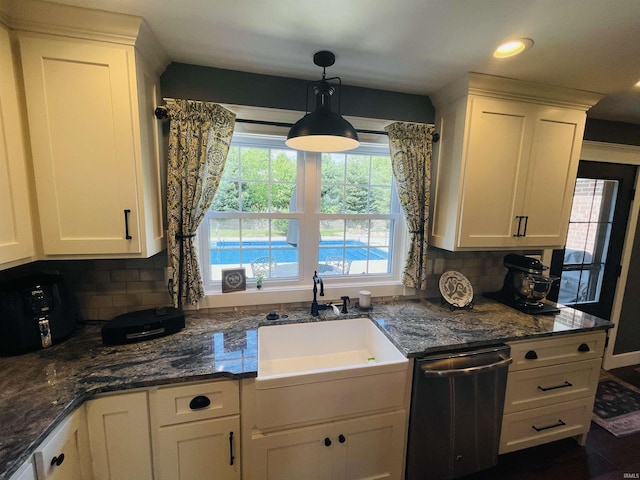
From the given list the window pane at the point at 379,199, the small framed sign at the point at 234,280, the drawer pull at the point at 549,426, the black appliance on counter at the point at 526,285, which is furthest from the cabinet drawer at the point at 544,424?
the small framed sign at the point at 234,280

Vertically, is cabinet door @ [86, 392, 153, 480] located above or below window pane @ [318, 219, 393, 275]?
below

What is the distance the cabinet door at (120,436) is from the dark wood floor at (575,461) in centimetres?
184

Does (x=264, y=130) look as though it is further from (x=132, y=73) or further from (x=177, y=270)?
(x=177, y=270)

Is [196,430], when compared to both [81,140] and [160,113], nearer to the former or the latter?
[81,140]

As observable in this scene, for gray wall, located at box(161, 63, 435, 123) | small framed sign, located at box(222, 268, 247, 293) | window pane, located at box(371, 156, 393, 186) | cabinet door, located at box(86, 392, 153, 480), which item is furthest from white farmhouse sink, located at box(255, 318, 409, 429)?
gray wall, located at box(161, 63, 435, 123)

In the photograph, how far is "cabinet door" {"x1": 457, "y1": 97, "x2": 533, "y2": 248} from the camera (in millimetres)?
1742

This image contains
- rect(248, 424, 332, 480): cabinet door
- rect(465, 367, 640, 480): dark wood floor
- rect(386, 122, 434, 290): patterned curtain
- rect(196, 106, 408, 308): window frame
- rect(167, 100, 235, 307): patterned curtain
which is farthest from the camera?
rect(386, 122, 434, 290): patterned curtain

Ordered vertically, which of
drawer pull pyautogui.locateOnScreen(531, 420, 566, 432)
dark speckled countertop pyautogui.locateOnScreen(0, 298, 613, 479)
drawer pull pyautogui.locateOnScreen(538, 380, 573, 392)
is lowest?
drawer pull pyautogui.locateOnScreen(531, 420, 566, 432)

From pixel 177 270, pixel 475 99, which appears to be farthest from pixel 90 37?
pixel 475 99

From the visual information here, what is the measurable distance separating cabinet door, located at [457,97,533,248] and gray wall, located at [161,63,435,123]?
41 cm

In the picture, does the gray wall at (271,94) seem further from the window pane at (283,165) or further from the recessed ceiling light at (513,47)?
the recessed ceiling light at (513,47)

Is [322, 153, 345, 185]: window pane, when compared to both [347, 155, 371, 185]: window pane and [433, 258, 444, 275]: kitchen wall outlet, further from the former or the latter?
[433, 258, 444, 275]: kitchen wall outlet

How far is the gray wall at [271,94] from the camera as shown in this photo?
163cm

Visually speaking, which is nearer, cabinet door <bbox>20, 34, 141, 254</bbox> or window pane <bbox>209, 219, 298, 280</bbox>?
cabinet door <bbox>20, 34, 141, 254</bbox>
